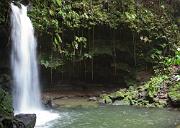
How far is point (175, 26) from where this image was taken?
2141 cm

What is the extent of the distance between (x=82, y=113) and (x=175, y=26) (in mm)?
9238

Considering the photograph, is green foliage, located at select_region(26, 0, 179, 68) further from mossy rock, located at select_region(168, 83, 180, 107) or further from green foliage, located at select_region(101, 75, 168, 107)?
mossy rock, located at select_region(168, 83, 180, 107)

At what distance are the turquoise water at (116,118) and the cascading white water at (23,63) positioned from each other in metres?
1.66

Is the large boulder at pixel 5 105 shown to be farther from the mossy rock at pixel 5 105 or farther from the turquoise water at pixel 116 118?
the turquoise water at pixel 116 118

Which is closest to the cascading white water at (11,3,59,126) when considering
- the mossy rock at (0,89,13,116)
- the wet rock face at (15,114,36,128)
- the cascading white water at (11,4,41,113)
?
the cascading white water at (11,4,41,113)

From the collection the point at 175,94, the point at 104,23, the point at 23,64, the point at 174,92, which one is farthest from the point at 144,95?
the point at 23,64

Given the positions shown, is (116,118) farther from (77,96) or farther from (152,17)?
(152,17)

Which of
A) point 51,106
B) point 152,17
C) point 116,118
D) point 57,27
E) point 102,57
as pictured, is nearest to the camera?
point 116,118

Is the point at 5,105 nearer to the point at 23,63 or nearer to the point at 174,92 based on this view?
the point at 23,63

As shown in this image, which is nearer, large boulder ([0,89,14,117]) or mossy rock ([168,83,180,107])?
large boulder ([0,89,14,117])

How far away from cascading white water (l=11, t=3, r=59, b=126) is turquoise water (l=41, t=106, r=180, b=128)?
5.31 feet

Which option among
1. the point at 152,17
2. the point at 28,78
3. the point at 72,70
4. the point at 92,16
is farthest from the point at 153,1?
the point at 28,78

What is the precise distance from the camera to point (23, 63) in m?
16.1

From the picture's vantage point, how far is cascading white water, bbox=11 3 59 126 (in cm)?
1576
